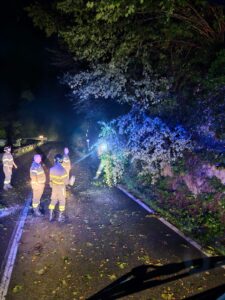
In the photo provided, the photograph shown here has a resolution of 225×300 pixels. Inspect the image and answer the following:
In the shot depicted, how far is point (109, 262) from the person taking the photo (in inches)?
278

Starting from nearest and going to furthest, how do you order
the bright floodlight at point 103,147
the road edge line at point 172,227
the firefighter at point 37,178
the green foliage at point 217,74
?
1. the road edge line at point 172,227
2. the firefighter at point 37,178
3. the green foliage at point 217,74
4. the bright floodlight at point 103,147

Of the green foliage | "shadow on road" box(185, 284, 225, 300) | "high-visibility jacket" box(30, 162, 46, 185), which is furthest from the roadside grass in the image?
"high-visibility jacket" box(30, 162, 46, 185)

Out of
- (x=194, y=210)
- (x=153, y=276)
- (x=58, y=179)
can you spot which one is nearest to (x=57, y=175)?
(x=58, y=179)

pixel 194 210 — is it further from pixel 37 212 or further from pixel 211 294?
pixel 37 212

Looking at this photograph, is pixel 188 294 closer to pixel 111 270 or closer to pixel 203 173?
pixel 111 270

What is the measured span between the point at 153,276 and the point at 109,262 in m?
1.11

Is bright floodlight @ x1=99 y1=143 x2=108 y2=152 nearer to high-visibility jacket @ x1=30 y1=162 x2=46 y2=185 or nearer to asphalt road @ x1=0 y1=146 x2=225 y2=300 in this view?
asphalt road @ x1=0 y1=146 x2=225 y2=300

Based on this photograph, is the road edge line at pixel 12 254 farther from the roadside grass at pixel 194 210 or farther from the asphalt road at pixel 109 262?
the roadside grass at pixel 194 210

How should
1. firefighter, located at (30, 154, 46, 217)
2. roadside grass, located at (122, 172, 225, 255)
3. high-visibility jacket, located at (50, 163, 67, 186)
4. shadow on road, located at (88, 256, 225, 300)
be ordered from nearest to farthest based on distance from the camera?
shadow on road, located at (88, 256, 225, 300), roadside grass, located at (122, 172, 225, 255), high-visibility jacket, located at (50, 163, 67, 186), firefighter, located at (30, 154, 46, 217)

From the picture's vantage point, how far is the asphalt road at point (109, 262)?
5973 mm

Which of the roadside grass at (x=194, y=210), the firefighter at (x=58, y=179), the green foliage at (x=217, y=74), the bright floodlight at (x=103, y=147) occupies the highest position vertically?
the green foliage at (x=217, y=74)

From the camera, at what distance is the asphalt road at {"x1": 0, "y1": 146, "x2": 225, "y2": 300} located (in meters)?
5.97

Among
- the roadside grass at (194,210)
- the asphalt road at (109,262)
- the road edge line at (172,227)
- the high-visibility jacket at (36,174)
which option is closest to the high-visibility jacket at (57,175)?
the high-visibility jacket at (36,174)

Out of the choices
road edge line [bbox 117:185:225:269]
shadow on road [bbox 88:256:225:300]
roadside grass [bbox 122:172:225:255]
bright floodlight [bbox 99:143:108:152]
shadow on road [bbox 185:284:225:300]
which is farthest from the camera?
bright floodlight [bbox 99:143:108:152]
